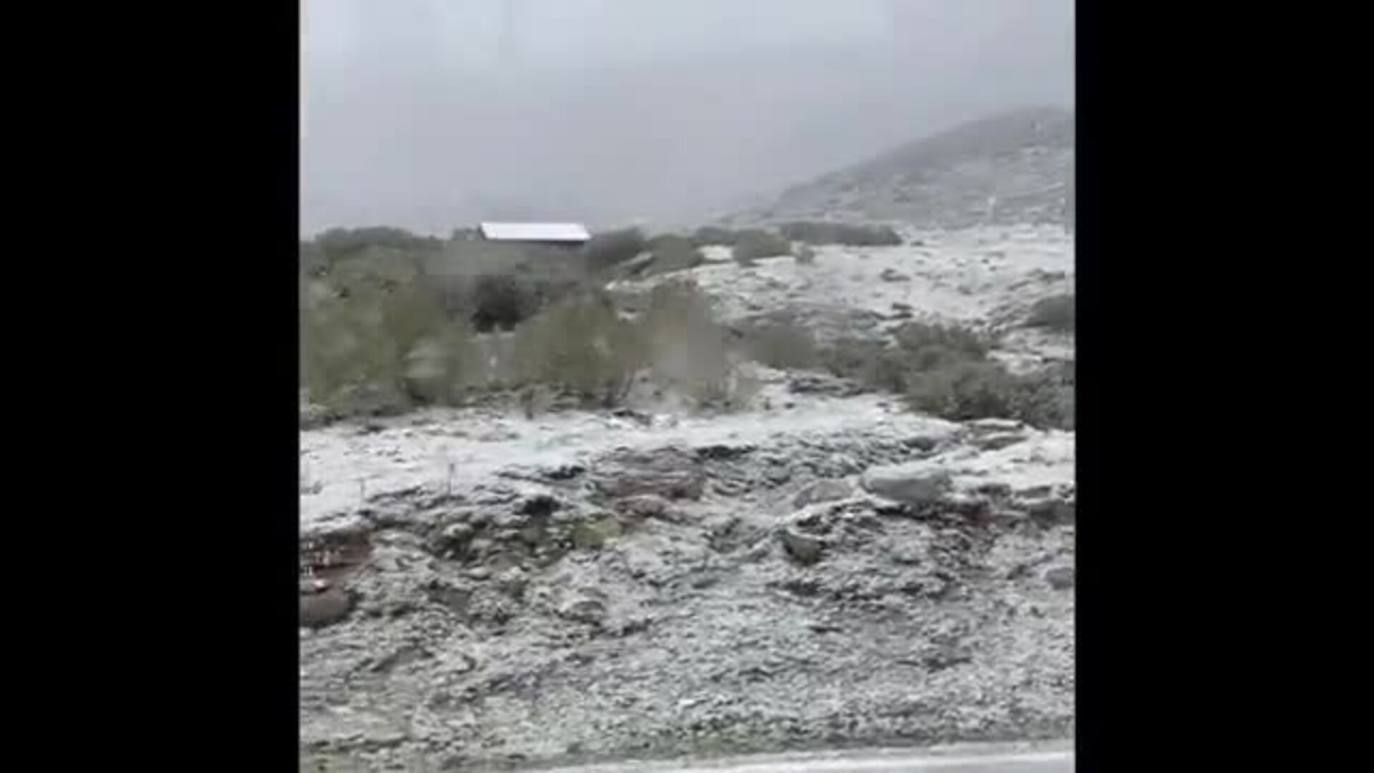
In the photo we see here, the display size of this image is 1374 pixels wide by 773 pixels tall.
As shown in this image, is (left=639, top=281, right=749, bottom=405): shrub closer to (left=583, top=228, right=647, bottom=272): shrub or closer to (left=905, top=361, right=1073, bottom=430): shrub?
(left=583, top=228, right=647, bottom=272): shrub

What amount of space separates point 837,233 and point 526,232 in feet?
0.77

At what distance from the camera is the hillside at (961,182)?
1.11 metres

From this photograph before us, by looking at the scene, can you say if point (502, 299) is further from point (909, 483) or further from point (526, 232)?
point (909, 483)

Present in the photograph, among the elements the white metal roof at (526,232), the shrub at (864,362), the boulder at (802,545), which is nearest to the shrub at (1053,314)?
the shrub at (864,362)

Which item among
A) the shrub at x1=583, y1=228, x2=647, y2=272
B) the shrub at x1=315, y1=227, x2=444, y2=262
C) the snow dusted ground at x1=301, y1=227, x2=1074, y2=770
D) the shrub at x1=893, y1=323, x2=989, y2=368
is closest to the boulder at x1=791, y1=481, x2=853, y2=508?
the snow dusted ground at x1=301, y1=227, x2=1074, y2=770

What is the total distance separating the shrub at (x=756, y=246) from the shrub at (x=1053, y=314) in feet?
0.62

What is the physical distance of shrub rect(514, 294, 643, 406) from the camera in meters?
1.06

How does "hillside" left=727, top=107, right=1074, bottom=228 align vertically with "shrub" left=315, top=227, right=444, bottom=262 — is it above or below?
above

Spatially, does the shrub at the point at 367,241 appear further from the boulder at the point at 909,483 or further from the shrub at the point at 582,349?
the boulder at the point at 909,483

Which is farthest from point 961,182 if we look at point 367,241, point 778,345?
point 367,241
